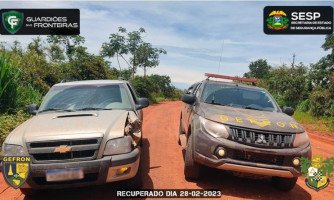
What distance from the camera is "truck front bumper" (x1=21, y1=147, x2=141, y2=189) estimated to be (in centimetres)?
431

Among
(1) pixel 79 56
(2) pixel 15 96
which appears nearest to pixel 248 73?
(1) pixel 79 56

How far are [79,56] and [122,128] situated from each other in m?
21.3

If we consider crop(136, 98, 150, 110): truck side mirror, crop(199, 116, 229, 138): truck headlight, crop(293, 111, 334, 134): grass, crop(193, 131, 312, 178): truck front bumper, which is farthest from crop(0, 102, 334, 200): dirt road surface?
crop(293, 111, 334, 134): grass

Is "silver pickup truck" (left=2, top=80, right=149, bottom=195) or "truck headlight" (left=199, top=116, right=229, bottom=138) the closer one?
"silver pickup truck" (left=2, top=80, right=149, bottom=195)

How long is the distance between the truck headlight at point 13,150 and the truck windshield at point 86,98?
1290 mm

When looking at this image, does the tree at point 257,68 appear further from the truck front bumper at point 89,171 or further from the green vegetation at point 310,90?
the truck front bumper at point 89,171

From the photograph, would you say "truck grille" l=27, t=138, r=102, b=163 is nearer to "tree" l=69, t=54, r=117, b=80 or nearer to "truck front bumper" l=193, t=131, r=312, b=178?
"truck front bumper" l=193, t=131, r=312, b=178

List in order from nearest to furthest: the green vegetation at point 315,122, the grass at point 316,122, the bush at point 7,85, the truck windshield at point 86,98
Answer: the truck windshield at point 86,98
the bush at point 7,85
the grass at point 316,122
the green vegetation at point 315,122

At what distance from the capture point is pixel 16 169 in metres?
4.41

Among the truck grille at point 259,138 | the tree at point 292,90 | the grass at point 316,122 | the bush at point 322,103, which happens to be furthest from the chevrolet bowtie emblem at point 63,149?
the tree at point 292,90

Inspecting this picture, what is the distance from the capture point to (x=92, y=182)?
4457 millimetres

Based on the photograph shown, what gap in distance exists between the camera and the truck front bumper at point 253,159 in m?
5.08

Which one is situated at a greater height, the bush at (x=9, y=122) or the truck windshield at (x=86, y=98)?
the truck windshield at (x=86, y=98)

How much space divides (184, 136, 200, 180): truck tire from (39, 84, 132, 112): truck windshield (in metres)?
1.26
